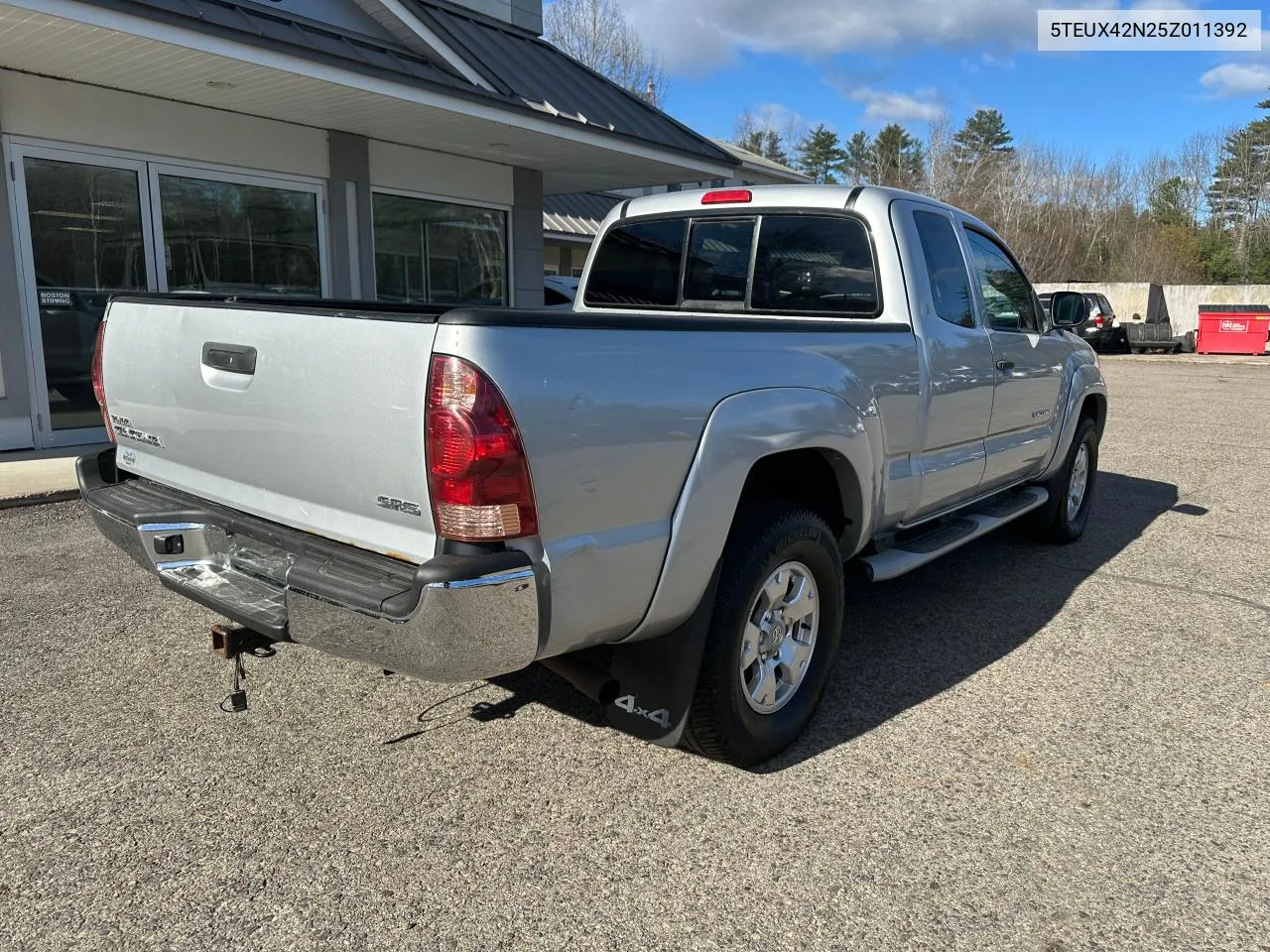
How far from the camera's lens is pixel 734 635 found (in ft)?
9.71

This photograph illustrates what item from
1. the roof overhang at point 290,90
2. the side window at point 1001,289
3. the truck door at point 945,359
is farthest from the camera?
the roof overhang at point 290,90

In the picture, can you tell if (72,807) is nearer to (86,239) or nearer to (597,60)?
(86,239)

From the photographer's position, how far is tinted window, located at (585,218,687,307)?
4750 millimetres

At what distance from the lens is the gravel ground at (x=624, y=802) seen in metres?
2.43

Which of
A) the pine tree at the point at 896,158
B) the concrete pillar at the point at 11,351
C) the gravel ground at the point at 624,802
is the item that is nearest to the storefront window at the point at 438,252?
the concrete pillar at the point at 11,351

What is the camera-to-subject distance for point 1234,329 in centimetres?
2905

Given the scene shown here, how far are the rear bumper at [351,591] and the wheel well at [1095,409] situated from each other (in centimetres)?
517

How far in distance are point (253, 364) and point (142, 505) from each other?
0.87 meters

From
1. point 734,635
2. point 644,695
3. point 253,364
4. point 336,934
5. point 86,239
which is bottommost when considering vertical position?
point 336,934

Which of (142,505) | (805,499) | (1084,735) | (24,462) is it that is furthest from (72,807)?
(24,462)

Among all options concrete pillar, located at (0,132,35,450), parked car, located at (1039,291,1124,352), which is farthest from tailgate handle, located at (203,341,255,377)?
parked car, located at (1039,291,1124,352)

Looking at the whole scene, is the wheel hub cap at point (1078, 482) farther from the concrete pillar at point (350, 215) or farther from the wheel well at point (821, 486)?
the concrete pillar at point (350, 215)

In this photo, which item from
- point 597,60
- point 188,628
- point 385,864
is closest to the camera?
point 385,864

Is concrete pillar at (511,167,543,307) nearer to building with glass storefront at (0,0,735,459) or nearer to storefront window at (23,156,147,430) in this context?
building with glass storefront at (0,0,735,459)
